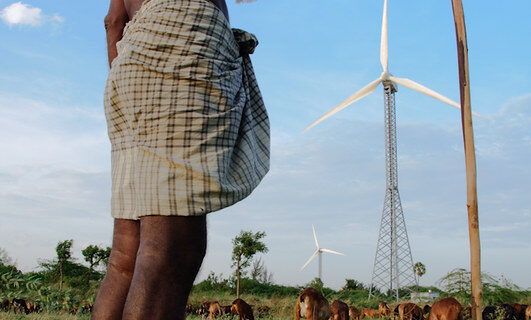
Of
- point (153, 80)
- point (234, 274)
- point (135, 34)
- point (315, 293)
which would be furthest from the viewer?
point (234, 274)

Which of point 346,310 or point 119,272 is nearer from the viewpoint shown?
point 119,272

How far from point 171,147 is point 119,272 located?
22.9 inches

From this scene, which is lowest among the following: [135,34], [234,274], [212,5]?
[234,274]

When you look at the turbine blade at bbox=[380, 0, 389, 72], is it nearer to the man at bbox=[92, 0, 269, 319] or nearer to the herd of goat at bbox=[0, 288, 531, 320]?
the herd of goat at bbox=[0, 288, 531, 320]

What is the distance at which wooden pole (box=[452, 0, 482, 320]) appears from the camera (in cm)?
243

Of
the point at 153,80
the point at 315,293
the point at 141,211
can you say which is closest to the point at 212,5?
the point at 153,80

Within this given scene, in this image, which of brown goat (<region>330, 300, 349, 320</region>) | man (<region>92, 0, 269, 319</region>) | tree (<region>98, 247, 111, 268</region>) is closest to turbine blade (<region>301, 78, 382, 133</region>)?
tree (<region>98, 247, 111, 268</region>)

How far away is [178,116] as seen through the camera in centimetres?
156

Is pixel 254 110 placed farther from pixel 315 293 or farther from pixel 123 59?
pixel 315 293

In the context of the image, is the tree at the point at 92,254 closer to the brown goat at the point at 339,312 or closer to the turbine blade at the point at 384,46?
the brown goat at the point at 339,312

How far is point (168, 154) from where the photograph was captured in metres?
1.54

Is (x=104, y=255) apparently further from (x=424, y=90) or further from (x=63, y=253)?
(x=424, y=90)

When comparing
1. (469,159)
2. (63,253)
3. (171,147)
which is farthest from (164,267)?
(63,253)

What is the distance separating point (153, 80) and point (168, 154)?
27 centimetres
